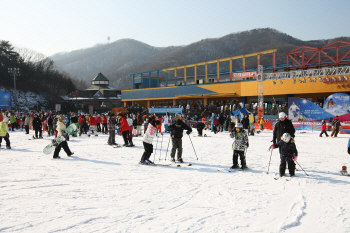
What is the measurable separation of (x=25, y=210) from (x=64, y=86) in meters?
64.1

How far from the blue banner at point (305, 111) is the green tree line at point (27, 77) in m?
51.2

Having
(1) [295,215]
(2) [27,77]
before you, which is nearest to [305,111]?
(1) [295,215]

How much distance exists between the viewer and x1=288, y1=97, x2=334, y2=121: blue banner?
19.3 meters

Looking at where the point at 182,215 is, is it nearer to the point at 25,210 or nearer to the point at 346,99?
the point at 25,210

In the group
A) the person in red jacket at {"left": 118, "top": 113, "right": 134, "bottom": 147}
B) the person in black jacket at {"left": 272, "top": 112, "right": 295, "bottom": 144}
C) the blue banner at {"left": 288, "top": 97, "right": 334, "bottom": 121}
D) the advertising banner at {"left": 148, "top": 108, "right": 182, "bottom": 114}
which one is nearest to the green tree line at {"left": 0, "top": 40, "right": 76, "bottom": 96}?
the advertising banner at {"left": 148, "top": 108, "right": 182, "bottom": 114}

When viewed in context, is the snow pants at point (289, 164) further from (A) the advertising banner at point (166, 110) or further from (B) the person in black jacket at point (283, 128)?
(A) the advertising banner at point (166, 110)

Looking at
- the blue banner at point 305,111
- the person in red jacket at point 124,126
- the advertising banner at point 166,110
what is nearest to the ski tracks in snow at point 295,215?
the person in red jacket at point 124,126

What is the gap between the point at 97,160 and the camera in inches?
355

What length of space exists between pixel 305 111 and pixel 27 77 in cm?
5370

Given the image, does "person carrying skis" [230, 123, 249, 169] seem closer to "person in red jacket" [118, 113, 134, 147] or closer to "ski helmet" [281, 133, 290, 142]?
"ski helmet" [281, 133, 290, 142]

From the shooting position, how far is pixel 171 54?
15225 cm

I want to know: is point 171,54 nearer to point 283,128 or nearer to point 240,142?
point 240,142

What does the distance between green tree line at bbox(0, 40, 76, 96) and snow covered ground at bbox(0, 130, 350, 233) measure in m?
51.6

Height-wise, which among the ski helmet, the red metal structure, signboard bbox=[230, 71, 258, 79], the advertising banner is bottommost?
the ski helmet
